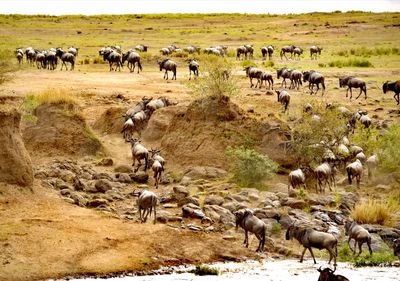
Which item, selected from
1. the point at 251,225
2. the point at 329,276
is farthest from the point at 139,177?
the point at 329,276

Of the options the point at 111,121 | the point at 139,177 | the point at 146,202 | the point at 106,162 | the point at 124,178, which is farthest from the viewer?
the point at 111,121

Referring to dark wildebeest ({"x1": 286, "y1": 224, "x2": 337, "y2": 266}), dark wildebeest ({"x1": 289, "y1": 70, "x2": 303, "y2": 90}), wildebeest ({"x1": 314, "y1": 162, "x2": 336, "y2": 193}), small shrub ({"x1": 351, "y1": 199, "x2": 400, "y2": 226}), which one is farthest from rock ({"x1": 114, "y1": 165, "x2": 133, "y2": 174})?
dark wildebeest ({"x1": 289, "y1": 70, "x2": 303, "y2": 90})

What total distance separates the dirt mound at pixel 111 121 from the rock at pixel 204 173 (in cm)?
578

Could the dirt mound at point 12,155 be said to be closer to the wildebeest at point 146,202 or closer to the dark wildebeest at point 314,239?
the wildebeest at point 146,202

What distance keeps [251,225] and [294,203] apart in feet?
10.6

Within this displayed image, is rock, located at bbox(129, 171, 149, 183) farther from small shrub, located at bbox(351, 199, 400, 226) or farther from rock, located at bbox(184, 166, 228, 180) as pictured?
small shrub, located at bbox(351, 199, 400, 226)

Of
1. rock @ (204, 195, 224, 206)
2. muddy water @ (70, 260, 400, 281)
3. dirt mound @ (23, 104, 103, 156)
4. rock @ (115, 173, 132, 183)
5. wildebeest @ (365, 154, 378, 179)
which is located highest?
dirt mound @ (23, 104, 103, 156)

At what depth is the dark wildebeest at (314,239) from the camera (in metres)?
16.8

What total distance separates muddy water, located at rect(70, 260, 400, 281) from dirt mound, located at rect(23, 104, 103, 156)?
397 inches

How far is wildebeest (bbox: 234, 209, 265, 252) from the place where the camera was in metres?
17.7

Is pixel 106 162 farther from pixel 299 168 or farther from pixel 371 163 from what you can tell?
pixel 371 163

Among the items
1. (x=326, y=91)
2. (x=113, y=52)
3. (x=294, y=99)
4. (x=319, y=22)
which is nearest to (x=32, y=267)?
(x=294, y=99)

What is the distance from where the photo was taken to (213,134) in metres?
25.2

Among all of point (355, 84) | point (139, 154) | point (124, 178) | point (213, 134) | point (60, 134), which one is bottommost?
point (124, 178)
